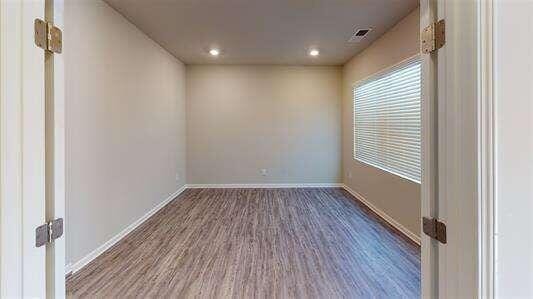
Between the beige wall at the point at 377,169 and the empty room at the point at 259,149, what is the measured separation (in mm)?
39

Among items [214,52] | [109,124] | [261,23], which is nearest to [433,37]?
[109,124]

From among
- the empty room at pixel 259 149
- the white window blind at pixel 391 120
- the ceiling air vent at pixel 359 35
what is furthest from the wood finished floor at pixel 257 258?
the ceiling air vent at pixel 359 35

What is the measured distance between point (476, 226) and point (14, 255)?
4.09ft

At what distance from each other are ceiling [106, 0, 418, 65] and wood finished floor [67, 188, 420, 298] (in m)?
2.61

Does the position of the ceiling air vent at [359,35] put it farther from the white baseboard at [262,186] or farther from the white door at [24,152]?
the white door at [24,152]

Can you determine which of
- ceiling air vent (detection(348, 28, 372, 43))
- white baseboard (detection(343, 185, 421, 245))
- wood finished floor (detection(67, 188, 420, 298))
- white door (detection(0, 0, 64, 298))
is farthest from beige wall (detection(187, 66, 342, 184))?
white door (detection(0, 0, 64, 298))

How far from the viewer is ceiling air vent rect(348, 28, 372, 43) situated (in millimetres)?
4633

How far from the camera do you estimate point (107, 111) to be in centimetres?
360

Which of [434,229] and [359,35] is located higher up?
[359,35]

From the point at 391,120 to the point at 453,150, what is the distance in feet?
12.8

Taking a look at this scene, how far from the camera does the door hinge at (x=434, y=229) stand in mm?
1101

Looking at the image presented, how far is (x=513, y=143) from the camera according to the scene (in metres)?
0.90

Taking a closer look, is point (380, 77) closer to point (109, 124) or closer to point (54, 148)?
point (109, 124)

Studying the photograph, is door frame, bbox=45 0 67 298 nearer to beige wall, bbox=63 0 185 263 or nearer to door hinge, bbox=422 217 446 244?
door hinge, bbox=422 217 446 244
